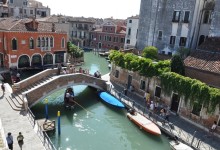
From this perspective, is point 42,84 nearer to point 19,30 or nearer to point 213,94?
point 19,30

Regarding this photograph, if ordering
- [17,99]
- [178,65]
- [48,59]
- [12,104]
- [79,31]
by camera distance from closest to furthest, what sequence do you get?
1. [12,104]
2. [17,99]
3. [178,65]
4. [48,59]
5. [79,31]

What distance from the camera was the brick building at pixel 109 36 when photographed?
5303cm

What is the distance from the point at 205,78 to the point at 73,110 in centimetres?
1225

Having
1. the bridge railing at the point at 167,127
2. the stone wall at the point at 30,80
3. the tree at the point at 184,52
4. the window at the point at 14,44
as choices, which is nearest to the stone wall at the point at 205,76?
the bridge railing at the point at 167,127

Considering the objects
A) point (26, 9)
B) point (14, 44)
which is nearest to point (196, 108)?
point (14, 44)

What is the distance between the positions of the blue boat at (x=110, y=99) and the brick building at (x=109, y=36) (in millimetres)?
29939

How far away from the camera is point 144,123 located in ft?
60.4

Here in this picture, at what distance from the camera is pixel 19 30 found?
1136 inches

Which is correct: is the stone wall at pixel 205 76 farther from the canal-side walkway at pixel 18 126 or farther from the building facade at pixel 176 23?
the canal-side walkway at pixel 18 126

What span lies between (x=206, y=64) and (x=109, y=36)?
37.5m

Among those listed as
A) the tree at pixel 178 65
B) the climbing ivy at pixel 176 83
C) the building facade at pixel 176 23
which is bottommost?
the climbing ivy at pixel 176 83

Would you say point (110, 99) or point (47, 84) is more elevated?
point (47, 84)

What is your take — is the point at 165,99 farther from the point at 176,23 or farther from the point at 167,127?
the point at 176,23

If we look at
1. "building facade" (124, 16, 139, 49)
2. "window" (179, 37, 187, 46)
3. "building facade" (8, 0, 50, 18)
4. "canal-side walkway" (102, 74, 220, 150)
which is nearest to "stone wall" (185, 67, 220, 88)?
"canal-side walkway" (102, 74, 220, 150)
